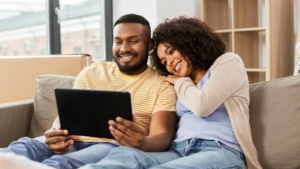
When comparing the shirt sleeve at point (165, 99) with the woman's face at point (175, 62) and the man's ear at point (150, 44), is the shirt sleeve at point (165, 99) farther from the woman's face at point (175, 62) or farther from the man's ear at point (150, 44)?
the man's ear at point (150, 44)

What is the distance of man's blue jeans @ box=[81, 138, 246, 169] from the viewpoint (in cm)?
119

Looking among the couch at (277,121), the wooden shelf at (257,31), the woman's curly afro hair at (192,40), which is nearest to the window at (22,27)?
the wooden shelf at (257,31)

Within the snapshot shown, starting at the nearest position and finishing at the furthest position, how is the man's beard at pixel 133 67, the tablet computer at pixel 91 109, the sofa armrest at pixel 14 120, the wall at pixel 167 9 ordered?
the tablet computer at pixel 91 109
the man's beard at pixel 133 67
the sofa armrest at pixel 14 120
the wall at pixel 167 9

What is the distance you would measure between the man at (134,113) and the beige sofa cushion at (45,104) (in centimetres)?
33

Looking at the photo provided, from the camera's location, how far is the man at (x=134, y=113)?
1.37 m

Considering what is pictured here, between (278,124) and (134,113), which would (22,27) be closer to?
(134,113)

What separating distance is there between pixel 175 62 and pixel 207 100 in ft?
0.89

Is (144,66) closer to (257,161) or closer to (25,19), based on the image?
(257,161)

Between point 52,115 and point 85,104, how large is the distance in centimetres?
70

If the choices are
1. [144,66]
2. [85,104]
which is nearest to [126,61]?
[144,66]

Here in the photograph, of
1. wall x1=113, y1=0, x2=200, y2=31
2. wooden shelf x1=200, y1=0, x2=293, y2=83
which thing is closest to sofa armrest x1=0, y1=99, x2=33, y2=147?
wall x1=113, y1=0, x2=200, y2=31

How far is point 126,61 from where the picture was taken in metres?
1.71

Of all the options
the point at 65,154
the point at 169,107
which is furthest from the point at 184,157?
the point at 65,154

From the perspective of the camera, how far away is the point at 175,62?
1.62m
